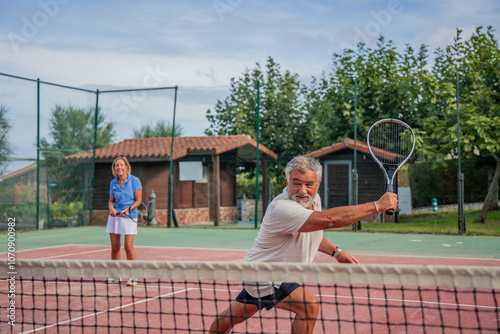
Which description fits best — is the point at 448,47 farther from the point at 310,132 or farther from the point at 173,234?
the point at 173,234

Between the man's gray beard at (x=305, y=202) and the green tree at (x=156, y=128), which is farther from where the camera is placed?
the green tree at (x=156, y=128)

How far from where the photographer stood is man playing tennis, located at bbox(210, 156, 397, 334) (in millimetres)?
3332

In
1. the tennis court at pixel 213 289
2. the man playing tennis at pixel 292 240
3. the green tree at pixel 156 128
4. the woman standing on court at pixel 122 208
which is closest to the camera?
the man playing tennis at pixel 292 240

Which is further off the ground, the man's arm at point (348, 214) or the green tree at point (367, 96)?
the green tree at point (367, 96)

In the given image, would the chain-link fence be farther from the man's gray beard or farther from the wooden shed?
the man's gray beard

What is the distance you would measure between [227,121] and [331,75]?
4677 mm

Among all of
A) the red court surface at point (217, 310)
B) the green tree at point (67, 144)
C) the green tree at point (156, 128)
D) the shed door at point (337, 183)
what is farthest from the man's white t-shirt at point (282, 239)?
the shed door at point (337, 183)

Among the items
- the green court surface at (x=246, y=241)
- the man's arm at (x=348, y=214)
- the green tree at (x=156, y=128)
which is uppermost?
the green tree at (x=156, y=128)

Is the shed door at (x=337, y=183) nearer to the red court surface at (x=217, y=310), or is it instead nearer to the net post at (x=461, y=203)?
the net post at (x=461, y=203)

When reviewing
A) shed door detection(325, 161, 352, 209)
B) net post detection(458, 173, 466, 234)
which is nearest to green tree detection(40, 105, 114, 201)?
shed door detection(325, 161, 352, 209)

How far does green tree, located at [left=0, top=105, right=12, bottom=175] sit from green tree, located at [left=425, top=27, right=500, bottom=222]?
420 inches

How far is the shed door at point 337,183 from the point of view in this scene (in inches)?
757

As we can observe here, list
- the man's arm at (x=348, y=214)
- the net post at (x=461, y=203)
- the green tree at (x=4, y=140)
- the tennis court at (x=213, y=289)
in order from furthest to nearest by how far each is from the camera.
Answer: the green tree at (x=4, y=140) → the net post at (x=461, y=203) → the tennis court at (x=213, y=289) → the man's arm at (x=348, y=214)

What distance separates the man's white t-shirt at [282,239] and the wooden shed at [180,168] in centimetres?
1423
